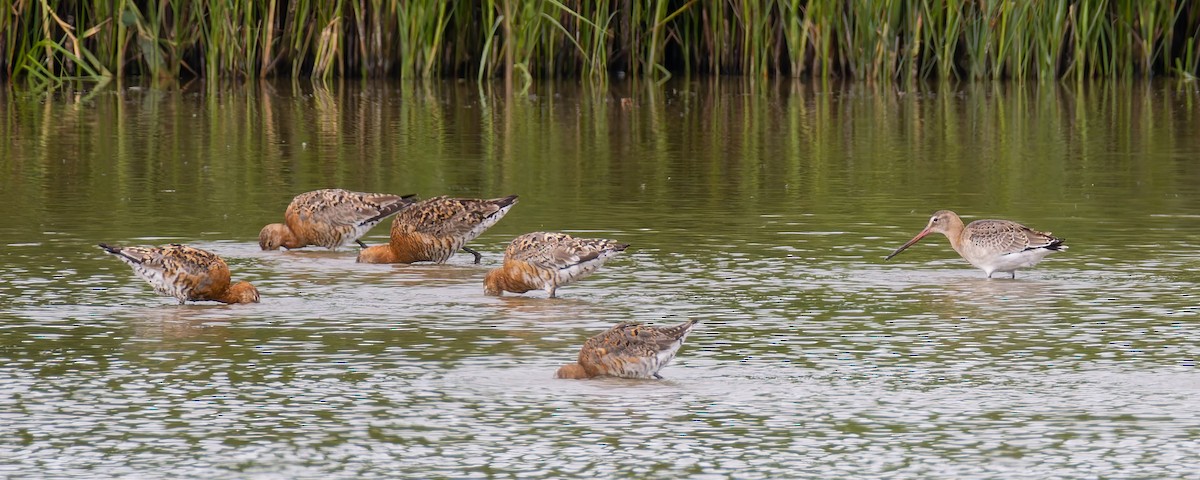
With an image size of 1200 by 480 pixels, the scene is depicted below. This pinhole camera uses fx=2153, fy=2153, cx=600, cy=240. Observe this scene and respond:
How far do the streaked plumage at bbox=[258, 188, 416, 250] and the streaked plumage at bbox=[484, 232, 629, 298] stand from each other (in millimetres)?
2243

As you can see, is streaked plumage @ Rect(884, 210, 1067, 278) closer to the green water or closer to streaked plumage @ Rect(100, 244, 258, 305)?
the green water

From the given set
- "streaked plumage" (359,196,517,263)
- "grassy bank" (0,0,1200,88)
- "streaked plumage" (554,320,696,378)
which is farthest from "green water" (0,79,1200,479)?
"grassy bank" (0,0,1200,88)

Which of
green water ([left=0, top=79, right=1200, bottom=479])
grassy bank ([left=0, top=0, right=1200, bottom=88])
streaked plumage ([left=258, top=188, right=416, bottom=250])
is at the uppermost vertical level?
grassy bank ([left=0, top=0, right=1200, bottom=88])

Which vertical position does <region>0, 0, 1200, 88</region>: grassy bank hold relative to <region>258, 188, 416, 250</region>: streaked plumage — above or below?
above

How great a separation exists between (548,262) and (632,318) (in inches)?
31.2

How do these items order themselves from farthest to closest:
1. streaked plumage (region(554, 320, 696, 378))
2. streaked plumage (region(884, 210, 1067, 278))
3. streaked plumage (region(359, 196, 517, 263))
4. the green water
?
streaked plumage (region(359, 196, 517, 263))
streaked plumage (region(884, 210, 1067, 278))
streaked plumage (region(554, 320, 696, 378))
the green water

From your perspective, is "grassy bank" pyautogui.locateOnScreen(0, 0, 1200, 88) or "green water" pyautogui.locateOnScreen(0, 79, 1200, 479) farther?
"grassy bank" pyautogui.locateOnScreen(0, 0, 1200, 88)

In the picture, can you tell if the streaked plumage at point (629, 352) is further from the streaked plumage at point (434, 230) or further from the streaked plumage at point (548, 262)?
the streaked plumage at point (434, 230)

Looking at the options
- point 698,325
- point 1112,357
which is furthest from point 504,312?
point 1112,357

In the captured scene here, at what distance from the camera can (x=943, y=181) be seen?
15.8 meters

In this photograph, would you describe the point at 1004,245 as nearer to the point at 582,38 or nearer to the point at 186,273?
the point at 186,273

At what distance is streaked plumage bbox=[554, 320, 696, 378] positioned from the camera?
780cm

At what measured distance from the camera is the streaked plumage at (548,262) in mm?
10141

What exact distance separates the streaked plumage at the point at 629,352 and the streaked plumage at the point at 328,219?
455 cm
